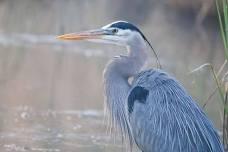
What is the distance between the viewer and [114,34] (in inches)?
252

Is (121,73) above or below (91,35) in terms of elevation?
below

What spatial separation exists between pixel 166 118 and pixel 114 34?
2.93ft

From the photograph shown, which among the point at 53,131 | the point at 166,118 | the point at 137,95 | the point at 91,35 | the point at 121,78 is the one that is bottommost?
the point at 53,131

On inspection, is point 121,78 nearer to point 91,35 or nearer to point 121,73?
point 121,73

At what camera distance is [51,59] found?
464 inches

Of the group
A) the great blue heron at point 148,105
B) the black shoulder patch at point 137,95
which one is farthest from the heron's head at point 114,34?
the black shoulder patch at point 137,95

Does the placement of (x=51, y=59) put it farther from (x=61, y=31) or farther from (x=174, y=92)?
(x=174, y=92)

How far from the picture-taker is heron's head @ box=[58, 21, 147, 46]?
6.37 meters

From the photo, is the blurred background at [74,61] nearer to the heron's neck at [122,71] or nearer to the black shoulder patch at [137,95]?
the heron's neck at [122,71]

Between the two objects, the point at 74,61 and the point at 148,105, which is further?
the point at 74,61

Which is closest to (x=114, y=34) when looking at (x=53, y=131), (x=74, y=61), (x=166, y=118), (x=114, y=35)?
(x=114, y=35)

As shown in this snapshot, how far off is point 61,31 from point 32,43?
1.22 meters

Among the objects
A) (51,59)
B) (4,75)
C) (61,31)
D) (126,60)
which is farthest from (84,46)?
(126,60)

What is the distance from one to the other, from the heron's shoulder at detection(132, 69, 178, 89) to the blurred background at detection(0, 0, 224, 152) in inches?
44.9
